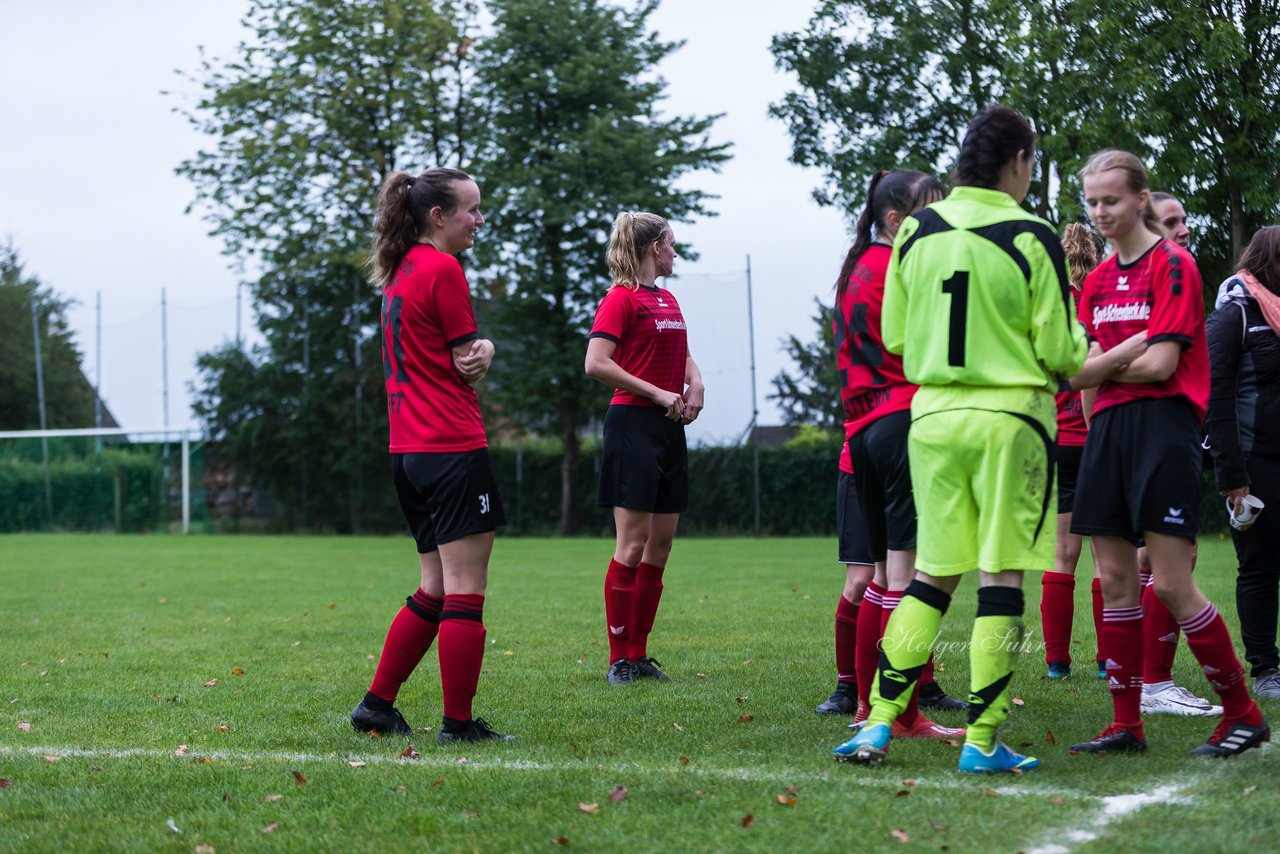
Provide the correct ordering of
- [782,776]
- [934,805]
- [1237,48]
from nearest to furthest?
[934,805] → [782,776] → [1237,48]

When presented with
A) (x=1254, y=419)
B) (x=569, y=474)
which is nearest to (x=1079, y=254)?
(x=1254, y=419)

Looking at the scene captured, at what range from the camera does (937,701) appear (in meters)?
5.48

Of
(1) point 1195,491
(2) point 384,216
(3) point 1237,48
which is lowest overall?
(1) point 1195,491

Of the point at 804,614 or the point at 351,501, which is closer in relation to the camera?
the point at 804,614

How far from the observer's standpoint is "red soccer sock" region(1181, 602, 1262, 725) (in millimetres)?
4270

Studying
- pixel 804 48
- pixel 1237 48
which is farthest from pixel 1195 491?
pixel 804 48

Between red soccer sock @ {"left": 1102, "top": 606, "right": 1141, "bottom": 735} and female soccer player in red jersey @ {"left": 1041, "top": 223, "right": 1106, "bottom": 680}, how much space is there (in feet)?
5.19

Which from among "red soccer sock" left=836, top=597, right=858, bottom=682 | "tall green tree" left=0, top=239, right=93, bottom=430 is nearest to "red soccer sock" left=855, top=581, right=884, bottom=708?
"red soccer sock" left=836, top=597, right=858, bottom=682

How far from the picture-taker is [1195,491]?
4.23 meters

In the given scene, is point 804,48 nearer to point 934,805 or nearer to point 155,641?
point 155,641

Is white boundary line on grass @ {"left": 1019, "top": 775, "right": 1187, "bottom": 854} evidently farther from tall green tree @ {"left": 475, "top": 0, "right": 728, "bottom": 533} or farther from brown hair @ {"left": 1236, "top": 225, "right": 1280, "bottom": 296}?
tall green tree @ {"left": 475, "top": 0, "right": 728, "bottom": 533}

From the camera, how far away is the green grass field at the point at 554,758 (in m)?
3.50

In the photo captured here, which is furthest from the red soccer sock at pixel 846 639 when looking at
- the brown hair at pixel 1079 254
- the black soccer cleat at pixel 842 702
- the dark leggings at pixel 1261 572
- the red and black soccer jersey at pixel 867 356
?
the brown hair at pixel 1079 254

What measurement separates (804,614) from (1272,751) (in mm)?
5324
